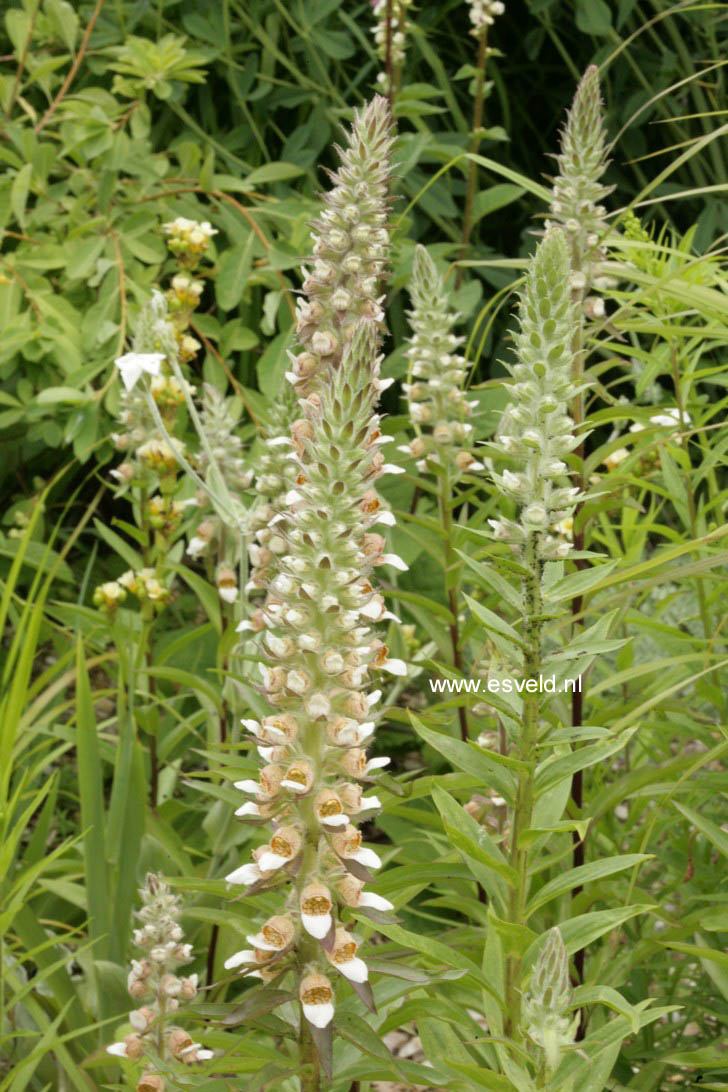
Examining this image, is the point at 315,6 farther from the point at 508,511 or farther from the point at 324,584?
the point at 324,584

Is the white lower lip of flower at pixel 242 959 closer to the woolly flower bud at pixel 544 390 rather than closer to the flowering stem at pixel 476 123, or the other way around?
the woolly flower bud at pixel 544 390

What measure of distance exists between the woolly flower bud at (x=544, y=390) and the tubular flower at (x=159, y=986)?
23.6 inches

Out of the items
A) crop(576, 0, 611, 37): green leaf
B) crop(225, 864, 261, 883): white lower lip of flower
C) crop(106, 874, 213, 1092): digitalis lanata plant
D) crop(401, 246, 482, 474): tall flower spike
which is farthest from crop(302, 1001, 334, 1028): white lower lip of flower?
crop(576, 0, 611, 37): green leaf

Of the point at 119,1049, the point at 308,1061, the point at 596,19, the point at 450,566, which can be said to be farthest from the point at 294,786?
the point at 596,19

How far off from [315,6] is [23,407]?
132 centimetres

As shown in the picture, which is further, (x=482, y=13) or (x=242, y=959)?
(x=482, y=13)

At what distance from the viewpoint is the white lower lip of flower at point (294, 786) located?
41.6 inches

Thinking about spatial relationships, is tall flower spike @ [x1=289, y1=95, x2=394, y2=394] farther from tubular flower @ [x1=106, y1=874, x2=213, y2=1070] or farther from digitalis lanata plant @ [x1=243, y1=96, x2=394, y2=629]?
tubular flower @ [x1=106, y1=874, x2=213, y2=1070]

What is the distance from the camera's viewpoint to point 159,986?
1.41 m

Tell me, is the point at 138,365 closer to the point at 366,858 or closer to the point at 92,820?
the point at 92,820

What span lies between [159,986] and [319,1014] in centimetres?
40

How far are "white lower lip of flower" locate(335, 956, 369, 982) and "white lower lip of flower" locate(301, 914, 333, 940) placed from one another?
0.03 meters

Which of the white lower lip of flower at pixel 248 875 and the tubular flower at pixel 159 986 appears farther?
the tubular flower at pixel 159 986

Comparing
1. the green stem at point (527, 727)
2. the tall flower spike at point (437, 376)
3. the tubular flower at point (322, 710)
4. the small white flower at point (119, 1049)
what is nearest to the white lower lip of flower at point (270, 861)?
the tubular flower at point (322, 710)
